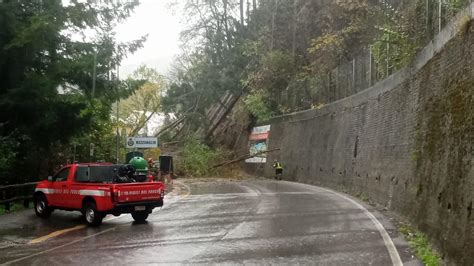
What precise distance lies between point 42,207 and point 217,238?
7.30 m

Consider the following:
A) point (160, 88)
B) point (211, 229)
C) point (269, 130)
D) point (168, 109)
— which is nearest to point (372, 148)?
point (211, 229)

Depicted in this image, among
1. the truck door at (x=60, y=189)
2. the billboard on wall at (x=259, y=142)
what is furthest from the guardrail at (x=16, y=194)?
the billboard on wall at (x=259, y=142)

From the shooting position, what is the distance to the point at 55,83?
1756 cm

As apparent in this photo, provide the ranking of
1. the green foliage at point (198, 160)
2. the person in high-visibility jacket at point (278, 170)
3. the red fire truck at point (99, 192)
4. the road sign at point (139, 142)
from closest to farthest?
1. the red fire truck at point (99, 192)
2. the road sign at point (139, 142)
3. the person in high-visibility jacket at point (278, 170)
4. the green foliage at point (198, 160)

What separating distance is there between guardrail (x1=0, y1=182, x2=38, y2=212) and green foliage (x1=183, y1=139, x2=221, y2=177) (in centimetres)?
2060

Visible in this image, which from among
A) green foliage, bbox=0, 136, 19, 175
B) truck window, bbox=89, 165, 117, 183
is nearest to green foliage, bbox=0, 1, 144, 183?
green foliage, bbox=0, 136, 19, 175

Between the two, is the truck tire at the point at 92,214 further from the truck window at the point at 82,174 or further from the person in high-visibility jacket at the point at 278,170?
the person in high-visibility jacket at the point at 278,170

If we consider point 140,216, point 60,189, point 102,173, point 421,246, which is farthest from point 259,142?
point 421,246

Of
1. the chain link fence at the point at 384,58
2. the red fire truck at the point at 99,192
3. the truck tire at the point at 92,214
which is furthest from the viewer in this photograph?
the chain link fence at the point at 384,58

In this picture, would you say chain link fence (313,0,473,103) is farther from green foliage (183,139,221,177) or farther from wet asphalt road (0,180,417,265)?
green foliage (183,139,221,177)

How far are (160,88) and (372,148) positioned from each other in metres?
51.9

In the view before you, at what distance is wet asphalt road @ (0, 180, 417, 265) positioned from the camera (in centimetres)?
941

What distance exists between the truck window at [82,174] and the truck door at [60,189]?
43 cm

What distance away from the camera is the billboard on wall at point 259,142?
4300cm
